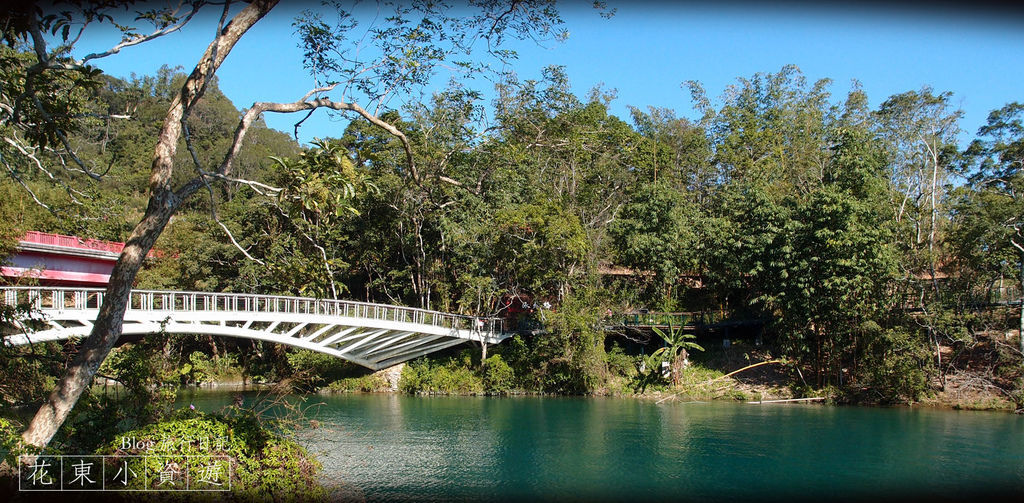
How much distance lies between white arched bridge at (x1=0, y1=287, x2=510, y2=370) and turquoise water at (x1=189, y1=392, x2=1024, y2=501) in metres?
2.29

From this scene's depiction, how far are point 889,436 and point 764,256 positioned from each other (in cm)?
732

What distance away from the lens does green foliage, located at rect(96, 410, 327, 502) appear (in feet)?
22.2

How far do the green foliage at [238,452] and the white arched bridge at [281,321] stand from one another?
2965 millimetres

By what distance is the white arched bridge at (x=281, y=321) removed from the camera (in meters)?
13.0

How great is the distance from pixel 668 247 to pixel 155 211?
19008 mm

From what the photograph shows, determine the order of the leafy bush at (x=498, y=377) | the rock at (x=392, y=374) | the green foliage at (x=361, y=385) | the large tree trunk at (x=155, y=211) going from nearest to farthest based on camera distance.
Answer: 1. the large tree trunk at (x=155, y=211)
2. the leafy bush at (x=498, y=377)
3. the green foliage at (x=361, y=385)
4. the rock at (x=392, y=374)

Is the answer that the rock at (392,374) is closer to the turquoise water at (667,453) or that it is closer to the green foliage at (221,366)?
the turquoise water at (667,453)

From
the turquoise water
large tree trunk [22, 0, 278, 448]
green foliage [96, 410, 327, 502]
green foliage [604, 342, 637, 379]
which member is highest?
large tree trunk [22, 0, 278, 448]

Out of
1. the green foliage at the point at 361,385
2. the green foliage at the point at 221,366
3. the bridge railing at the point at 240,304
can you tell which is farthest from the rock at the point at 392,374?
the green foliage at the point at 221,366

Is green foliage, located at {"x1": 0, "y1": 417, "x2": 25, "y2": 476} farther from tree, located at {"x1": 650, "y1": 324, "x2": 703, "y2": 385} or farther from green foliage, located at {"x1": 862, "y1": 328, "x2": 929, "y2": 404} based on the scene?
green foliage, located at {"x1": 862, "y1": 328, "x2": 929, "y2": 404}

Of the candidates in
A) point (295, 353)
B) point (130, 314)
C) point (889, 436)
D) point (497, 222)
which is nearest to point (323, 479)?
A: point (130, 314)

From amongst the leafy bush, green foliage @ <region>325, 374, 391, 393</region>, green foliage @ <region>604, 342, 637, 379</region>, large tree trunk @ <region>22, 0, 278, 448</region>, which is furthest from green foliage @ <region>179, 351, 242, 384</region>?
large tree trunk @ <region>22, 0, 278, 448</region>

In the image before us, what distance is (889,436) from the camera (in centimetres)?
1434

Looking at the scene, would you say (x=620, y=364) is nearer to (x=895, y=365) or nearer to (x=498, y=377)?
(x=498, y=377)
